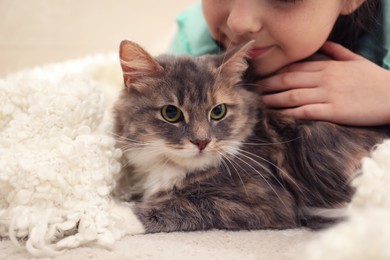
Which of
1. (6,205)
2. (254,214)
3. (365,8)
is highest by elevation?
(365,8)

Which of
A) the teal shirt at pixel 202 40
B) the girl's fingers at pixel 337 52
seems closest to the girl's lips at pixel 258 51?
the girl's fingers at pixel 337 52

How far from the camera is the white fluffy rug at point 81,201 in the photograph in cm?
94

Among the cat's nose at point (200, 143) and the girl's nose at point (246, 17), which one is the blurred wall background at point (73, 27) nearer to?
the girl's nose at point (246, 17)

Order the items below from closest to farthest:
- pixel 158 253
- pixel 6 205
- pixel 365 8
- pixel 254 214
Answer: pixel 158 253 → pixel 6 205 → pixel 254 214 → pixel 365 8

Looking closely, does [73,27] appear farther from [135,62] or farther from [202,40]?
[135,62]

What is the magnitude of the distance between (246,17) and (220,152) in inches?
17.4

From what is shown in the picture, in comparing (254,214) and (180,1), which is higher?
(180,1)

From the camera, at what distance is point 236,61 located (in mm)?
1313

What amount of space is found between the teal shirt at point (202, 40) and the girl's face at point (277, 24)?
0.18m

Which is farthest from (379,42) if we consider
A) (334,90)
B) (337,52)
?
(334,90)

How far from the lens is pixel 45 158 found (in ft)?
3.64

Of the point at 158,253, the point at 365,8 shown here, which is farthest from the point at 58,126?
the point at 365,8

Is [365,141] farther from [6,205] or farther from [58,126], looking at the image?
[6,205]

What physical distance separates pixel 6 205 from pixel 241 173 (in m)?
0.65
